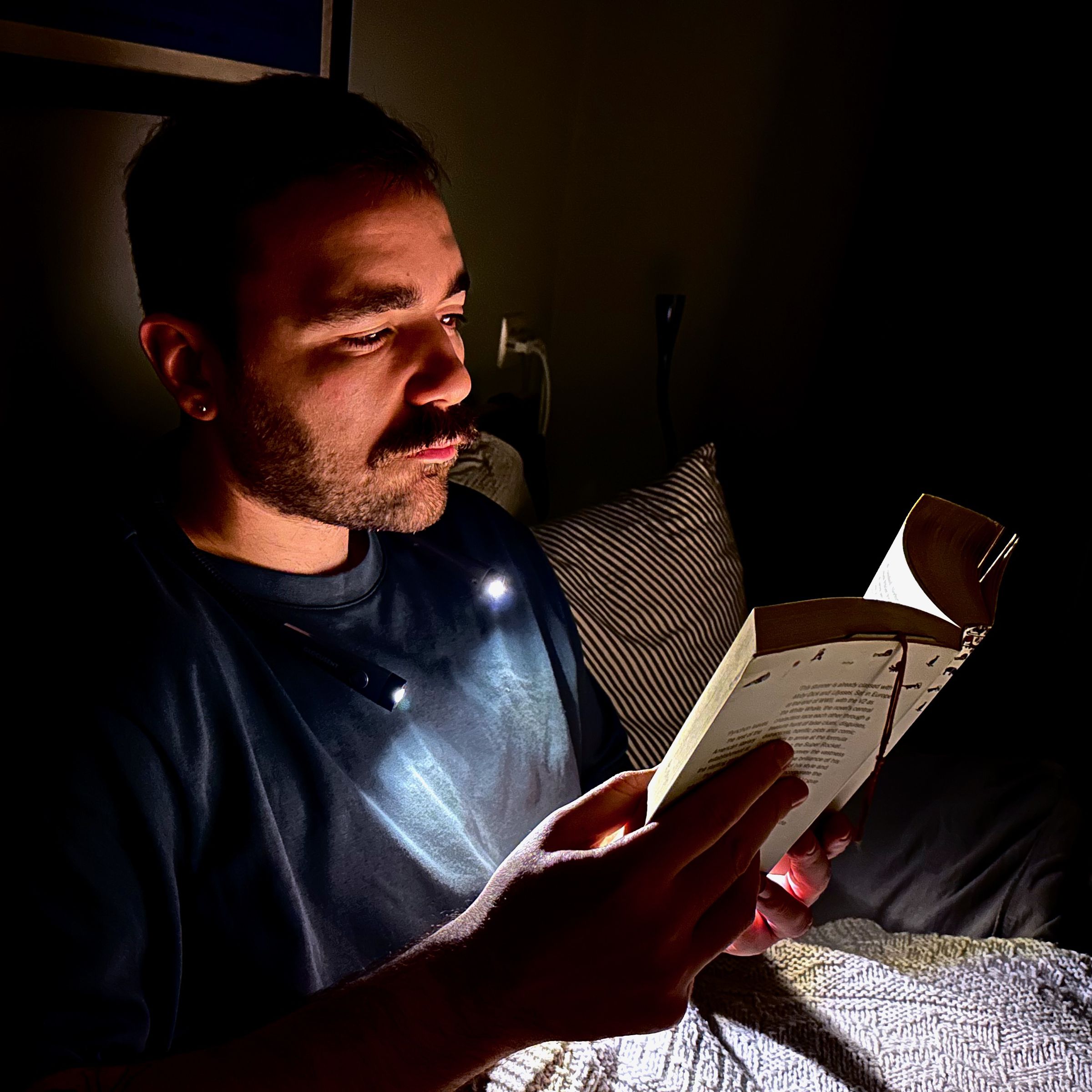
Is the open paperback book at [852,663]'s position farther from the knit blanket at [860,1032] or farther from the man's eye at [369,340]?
the man's eye at [369,340]

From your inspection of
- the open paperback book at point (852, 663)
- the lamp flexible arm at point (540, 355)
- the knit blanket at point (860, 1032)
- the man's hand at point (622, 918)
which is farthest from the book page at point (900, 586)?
the lamp flexible arm at point (540, 355)

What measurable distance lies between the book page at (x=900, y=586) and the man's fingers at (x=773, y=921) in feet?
1.20

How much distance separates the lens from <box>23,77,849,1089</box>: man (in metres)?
0.60

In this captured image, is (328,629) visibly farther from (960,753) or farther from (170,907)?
(960,753)

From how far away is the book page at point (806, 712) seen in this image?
0.53 metres

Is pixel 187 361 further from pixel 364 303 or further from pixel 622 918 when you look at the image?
pixel 622 918

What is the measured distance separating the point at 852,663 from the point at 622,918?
9.0 inches

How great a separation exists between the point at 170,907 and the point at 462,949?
239 mm

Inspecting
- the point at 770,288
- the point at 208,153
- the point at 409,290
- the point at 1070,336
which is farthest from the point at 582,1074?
the point at 770,288

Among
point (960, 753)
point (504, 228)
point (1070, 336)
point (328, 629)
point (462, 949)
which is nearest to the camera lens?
point (462, 949)

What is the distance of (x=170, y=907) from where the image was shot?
0.67 meters

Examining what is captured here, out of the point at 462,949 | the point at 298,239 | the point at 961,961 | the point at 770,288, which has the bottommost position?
the point at 961,961

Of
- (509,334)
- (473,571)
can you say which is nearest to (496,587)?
(473,571)

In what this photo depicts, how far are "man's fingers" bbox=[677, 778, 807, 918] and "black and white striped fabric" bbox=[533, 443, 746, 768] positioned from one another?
63cm
